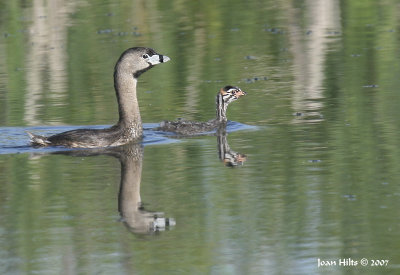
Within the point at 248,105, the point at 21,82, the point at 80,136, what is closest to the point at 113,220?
the point at 80,136

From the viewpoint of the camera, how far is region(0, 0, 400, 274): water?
328 inches

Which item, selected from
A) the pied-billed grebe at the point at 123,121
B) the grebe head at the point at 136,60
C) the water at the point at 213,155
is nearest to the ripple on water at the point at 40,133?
the water at the point at 213,155

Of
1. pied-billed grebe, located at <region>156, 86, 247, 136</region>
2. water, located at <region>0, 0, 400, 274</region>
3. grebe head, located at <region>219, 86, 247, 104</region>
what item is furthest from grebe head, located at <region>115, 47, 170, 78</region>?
grebe head, located at <region>219, 86, 247, 104</region>

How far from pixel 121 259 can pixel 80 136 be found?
532cm

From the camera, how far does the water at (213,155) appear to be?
8328 mm

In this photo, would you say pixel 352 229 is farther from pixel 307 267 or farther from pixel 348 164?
pixel 348 164

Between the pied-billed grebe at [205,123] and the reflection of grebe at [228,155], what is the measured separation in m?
0.58

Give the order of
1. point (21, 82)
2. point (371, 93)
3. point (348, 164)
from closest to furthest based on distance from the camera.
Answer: point (348, 164) < point (371, 93) < point (21, 82)

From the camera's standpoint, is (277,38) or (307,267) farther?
(277,38)

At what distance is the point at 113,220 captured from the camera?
9.33 meters

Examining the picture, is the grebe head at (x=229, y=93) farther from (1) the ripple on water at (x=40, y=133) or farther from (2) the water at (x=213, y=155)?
(1) the ripple on water at (x=40, y=133)

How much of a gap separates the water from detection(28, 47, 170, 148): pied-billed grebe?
0.81 ft

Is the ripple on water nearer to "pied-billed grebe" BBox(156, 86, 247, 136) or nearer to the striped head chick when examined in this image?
"pied-billed grebe" BBox(156, 86, 247, 136)

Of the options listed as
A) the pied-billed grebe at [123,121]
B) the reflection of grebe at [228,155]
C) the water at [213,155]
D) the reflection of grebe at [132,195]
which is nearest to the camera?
the water at [213,155]
